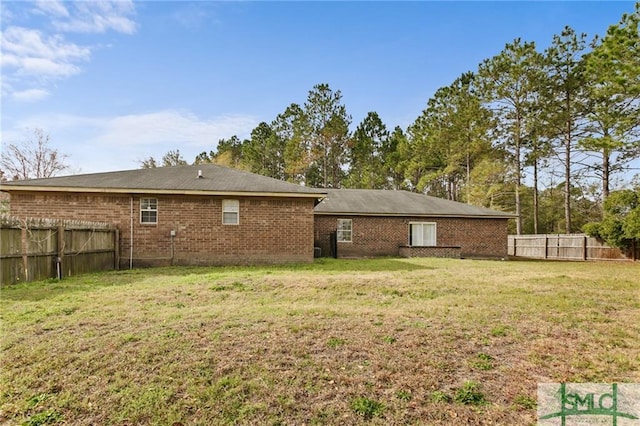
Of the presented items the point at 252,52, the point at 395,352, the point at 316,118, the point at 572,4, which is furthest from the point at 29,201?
the point at 316,118

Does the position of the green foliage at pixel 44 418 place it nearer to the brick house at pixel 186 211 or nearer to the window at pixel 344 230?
the brick house at pixel 186 211

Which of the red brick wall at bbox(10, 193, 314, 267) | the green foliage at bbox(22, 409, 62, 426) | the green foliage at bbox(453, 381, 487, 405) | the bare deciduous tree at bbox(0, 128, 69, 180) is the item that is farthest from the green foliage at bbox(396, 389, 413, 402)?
the bare deciduous tree at bbox(0, 128, 69, 180)

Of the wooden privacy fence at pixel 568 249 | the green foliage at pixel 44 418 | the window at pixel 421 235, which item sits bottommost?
the wooden privacy fence at pixel 568 249

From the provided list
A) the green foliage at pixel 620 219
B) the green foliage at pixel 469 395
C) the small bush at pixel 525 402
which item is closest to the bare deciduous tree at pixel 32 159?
the green foliage at pixel 469 395

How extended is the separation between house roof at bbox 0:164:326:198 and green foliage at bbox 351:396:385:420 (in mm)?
10885

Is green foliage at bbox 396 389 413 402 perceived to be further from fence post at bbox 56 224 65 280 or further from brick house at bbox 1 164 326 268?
brick house at bbox 1 164 326 268

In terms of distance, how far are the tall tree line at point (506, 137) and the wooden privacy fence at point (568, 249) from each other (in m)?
3.28

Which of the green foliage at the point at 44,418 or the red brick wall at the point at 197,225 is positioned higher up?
the red brick wall at the point at 197,225

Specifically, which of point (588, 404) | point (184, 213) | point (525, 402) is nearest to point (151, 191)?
point (184, 213)

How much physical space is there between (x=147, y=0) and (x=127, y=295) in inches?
269

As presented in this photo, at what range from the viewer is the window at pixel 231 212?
45.2 feet

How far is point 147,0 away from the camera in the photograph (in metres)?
8.87

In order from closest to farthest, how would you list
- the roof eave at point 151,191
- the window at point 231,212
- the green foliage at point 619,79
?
the roof eave at point 151,191, the window at point 231,212, the green foliage at point 619,79

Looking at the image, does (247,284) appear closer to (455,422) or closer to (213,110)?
(455,422)
